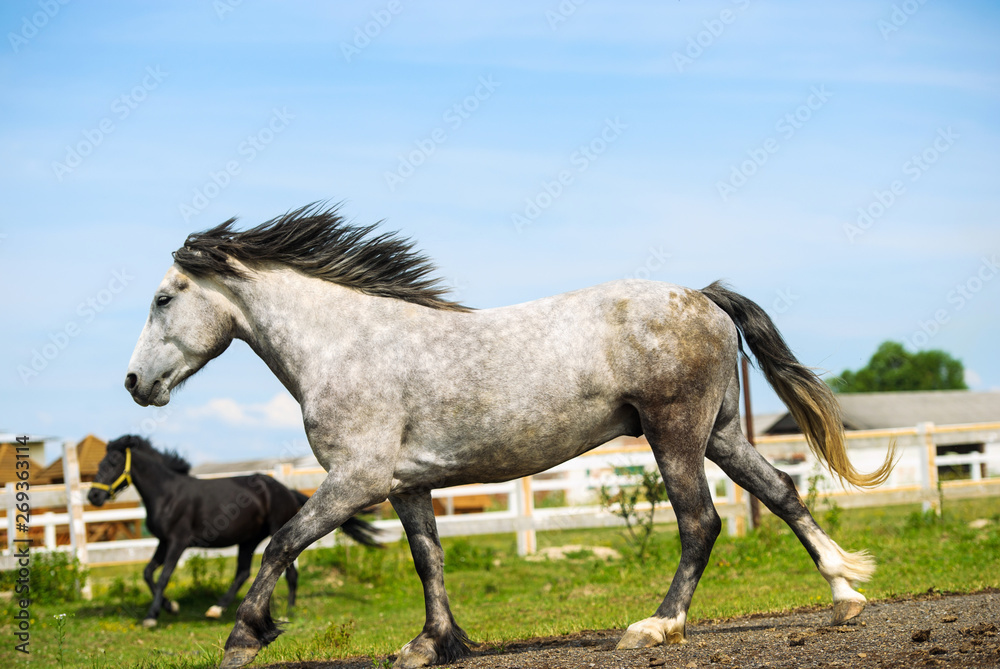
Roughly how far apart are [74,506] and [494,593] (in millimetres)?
6365

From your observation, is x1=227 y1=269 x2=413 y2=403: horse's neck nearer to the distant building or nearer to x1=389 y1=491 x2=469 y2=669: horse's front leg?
x1=389 y1=491 x2=469 y2=669: horse's front leg

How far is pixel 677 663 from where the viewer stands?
4.12 metres

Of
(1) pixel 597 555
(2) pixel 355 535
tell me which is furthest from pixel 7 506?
(1) pixel 597 555

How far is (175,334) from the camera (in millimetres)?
4992

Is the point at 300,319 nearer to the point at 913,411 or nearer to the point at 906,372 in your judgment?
the point at 913,411

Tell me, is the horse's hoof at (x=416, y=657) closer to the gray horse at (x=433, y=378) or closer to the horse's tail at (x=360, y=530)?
the gray horse at (x=433, y=378)

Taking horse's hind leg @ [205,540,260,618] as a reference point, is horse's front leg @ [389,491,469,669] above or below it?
above

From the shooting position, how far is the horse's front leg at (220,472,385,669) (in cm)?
450

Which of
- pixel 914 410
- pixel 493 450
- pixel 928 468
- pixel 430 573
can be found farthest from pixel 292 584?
pixel 914 410

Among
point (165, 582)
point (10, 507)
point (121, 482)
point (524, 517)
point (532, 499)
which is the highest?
point (121, 482)

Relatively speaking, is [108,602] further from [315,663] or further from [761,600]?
[761,600]

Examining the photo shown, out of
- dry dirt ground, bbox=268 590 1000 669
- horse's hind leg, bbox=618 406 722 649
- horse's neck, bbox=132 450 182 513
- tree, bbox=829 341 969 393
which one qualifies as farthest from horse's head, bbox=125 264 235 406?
tree, bbox=829 341 969 393

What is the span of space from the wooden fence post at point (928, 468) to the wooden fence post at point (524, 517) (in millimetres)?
6895

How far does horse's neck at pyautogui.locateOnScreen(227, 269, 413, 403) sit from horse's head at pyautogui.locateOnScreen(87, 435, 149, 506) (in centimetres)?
714
